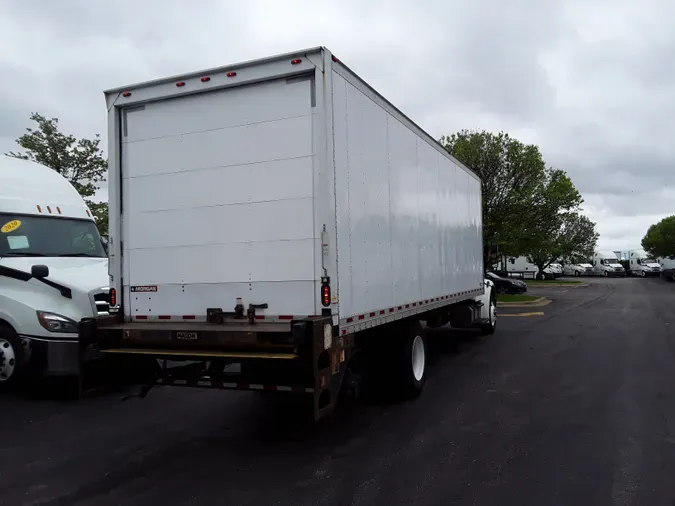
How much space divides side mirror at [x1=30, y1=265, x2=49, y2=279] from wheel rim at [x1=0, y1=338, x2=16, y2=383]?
1053mm

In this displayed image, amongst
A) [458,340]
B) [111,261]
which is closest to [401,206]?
[111,261]

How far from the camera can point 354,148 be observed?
5.69 m

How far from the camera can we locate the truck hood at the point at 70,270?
300 inches

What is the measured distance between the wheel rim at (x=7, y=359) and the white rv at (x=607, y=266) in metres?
70.7

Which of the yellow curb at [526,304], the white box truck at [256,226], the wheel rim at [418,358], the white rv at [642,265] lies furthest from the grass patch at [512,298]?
the white rv at [642,265]

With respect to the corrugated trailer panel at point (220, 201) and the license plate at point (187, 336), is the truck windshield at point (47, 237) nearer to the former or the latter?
the corrugated trailer panel at point (220, 201)

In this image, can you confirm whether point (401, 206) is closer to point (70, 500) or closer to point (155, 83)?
point (155, 83)

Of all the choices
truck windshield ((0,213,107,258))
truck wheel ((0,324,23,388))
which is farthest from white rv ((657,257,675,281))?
truck wheel ((0,324,23,388))

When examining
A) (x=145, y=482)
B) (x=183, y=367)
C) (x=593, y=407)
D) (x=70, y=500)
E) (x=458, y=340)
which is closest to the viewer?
(x=70, y=500)

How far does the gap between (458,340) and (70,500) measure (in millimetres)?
9994

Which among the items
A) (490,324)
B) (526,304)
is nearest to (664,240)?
(526,304)

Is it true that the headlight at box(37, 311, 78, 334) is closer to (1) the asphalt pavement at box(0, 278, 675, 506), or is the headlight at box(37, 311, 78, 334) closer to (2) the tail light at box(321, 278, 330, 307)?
(1) the asphalt pavement at box(0, 278, 675, 506)

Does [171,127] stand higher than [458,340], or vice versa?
[171,127]

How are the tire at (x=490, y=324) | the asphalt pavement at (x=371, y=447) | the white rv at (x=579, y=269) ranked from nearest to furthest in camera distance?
the asphalt pavement at (x=371, y=447) < the tire at (x=490, y=324) < the white rv at (x=579, y=269)
